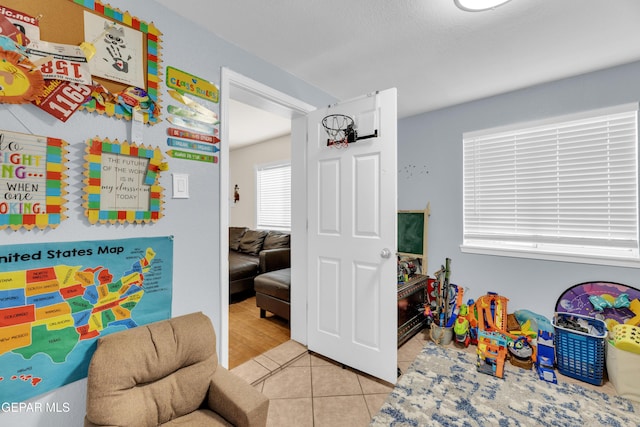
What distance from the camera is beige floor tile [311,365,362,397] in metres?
1.94

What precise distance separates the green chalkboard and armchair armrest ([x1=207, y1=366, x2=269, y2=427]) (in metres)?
2.60

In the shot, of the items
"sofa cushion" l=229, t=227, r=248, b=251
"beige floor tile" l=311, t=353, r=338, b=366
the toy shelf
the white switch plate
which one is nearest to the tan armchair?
the white switch plate

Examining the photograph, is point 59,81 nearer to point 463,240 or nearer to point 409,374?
point 409,374

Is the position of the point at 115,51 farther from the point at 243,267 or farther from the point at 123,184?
the point at 243,267

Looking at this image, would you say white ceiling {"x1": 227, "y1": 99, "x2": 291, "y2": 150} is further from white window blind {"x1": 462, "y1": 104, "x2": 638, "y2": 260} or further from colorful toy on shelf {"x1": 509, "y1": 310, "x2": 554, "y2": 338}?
colorful toy on shelf {"x1": 509, "y1": 310, "x2": 554, "y2": 338}

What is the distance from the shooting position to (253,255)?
442cm

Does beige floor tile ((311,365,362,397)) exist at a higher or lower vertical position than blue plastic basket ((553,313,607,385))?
lower

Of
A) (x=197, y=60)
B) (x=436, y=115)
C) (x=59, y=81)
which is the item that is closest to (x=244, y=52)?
(x=197, y=60)

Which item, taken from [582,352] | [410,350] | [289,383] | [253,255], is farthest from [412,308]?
[253,255]

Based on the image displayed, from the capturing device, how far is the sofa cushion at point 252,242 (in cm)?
448

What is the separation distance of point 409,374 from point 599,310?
165cm

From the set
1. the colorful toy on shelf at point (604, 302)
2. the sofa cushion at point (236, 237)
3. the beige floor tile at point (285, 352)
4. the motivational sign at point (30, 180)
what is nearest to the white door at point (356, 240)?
the beige floor tile at point (285, 352)

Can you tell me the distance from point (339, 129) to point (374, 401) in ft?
6.49

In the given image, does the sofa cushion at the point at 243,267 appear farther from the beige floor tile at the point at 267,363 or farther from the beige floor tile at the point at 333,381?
the beige floor tile at the point at 333,381
